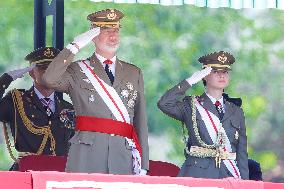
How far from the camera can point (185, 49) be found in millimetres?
11305

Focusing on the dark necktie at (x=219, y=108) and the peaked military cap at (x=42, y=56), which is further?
the peaked military cap at (x=42, y=56)

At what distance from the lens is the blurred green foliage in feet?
36.7

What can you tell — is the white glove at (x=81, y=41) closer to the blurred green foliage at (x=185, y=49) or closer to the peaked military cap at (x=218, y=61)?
the peaked military cap at (x=218, y=61)

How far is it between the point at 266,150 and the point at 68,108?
431 cm

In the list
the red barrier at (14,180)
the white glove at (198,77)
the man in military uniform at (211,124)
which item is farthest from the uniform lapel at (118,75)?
the red barrier at (14,180)

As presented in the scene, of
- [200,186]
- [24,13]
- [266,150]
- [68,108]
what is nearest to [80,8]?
[24,13]

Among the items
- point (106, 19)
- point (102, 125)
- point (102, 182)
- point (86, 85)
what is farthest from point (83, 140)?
point (102, 182)

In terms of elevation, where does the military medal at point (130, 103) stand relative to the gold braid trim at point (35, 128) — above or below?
above

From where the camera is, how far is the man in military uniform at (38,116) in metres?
7.89

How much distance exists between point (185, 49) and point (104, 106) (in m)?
4.42

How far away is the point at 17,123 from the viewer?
789 centimetres

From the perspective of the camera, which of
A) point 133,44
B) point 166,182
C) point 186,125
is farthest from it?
point 133,44

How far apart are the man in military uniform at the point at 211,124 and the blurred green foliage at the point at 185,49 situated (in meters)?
3.19

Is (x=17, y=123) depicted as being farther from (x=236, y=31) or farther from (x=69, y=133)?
(x=236, y=31)
